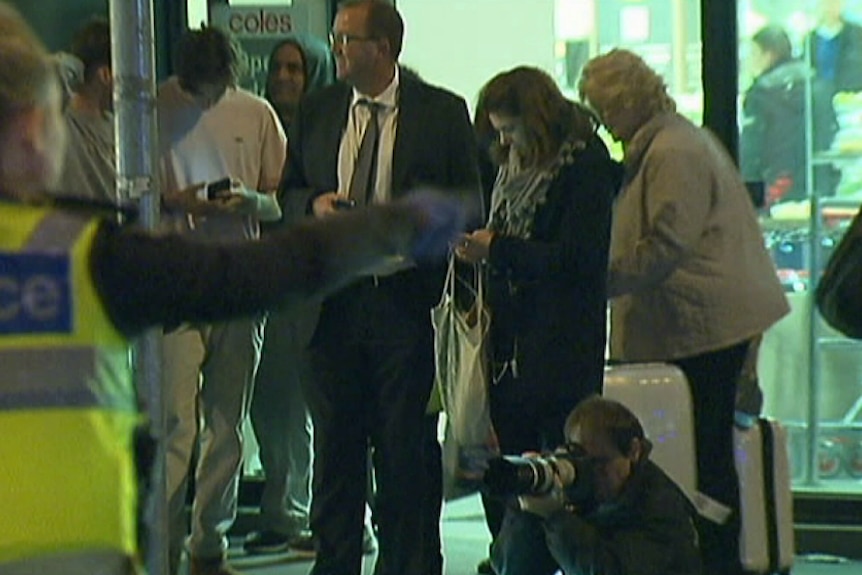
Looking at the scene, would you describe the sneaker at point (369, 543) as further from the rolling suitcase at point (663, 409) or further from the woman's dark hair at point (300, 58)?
the rolling suitcase at point (663, 409)

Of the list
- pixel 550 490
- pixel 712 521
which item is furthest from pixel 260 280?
pixel 712 521

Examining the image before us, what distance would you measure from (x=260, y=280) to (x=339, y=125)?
406 cm

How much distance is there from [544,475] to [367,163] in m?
1.68

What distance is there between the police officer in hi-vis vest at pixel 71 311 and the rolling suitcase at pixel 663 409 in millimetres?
3777

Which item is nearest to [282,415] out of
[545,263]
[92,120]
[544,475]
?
[92,120]

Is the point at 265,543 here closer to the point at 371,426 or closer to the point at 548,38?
the point at 371,426

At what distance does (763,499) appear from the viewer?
7078 mm

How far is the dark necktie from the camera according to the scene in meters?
6.94

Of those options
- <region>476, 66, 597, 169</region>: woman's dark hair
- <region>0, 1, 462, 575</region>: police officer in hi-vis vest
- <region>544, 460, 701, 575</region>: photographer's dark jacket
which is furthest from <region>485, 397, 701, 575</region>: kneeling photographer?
<region>0, 1, 462, 575</region>: police officer in hi-vis vest

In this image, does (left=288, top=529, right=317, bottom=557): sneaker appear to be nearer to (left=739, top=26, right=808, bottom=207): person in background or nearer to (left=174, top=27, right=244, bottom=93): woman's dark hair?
(left=174, top=27, right=244, bottom=93): woman's dark hair

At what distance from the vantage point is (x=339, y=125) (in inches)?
277

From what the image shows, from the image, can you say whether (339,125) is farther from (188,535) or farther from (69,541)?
(69,541)

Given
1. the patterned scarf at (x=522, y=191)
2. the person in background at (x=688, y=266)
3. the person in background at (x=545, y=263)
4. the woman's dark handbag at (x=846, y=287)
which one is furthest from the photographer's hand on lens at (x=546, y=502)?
the woman's dark handbag at (x=846, y=287)

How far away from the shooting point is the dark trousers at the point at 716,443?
696cm
